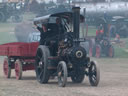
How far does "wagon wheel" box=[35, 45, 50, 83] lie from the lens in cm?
1201

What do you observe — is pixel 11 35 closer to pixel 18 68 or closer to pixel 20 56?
pixel 20 56

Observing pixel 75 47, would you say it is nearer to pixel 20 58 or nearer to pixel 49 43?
pixel 49 43

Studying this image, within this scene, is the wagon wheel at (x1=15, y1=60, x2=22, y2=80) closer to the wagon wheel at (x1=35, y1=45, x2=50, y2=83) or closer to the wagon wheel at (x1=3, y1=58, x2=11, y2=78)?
the wagon wheel at (x1=3, y1=58, x2=11, y2=78)

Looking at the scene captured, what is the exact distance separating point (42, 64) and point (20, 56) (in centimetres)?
188

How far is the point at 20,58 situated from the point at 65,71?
3260 millimetres

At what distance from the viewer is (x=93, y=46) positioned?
2508cm

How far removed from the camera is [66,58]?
38.8 feet

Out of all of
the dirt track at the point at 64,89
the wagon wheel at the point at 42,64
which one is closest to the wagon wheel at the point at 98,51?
the dirt track at the point at 64,89

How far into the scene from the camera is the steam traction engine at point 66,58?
11.6 meters

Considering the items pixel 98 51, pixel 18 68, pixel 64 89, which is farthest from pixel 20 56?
pixel 98 51

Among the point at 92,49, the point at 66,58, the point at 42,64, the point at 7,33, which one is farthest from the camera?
A: the point at 7,33

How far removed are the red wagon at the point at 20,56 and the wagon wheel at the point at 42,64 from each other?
2.66 ft

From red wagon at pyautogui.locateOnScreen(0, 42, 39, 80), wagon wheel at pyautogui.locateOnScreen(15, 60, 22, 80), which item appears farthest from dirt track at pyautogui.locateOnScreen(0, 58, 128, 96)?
red wagon at pyautogui.locateOnScreen(0, 42, 39, 80)

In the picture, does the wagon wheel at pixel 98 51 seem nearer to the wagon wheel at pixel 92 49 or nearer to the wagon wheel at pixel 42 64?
the wagon wheel at pixel 92 49
